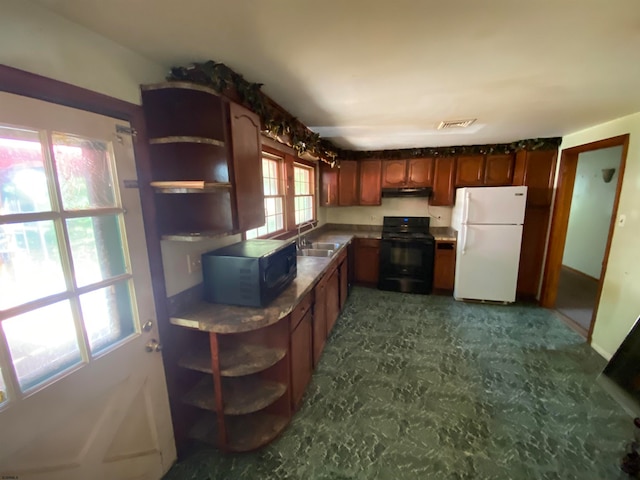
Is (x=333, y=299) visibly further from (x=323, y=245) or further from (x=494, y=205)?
(x=494, y=205)

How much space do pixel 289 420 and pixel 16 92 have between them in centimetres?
215

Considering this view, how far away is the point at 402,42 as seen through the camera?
1.23 m

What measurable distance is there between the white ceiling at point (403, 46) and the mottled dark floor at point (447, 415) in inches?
89.6

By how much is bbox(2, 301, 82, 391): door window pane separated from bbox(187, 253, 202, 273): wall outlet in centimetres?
64

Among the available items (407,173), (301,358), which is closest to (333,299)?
(301,358)

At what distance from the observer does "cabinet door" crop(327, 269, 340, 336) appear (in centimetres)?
280

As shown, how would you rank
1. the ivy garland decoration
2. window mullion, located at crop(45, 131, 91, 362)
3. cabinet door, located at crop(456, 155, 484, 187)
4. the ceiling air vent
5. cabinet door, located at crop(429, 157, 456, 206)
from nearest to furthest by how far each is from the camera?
window mullion, located at crop(45, 131, 91, 362) < the ivy garland decoration < the ceiling air vent < cabinet door, located at crop(456, 155, 484, 187) < cabinet door, located at crop(429, 157, 456, 206)

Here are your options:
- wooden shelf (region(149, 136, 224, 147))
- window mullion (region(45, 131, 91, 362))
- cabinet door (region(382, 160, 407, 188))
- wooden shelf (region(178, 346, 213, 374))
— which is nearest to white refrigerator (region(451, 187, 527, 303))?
cabinet door (region(382, 160, 407, 188))

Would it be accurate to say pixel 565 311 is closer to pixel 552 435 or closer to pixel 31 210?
pixel 552 435

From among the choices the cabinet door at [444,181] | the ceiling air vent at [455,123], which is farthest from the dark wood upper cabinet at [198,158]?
the cabinet door at [444,181]

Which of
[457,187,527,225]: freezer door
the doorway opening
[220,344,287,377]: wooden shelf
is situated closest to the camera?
[220,344,287,377]: wooden shelf

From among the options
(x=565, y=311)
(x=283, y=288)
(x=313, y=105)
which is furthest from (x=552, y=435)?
(x=313, y=105)

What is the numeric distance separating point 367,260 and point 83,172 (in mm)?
3768

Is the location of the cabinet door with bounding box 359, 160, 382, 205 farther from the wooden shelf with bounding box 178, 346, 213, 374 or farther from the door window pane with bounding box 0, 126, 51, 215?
the door window pane with bounding box 0, 126, 51, 215
